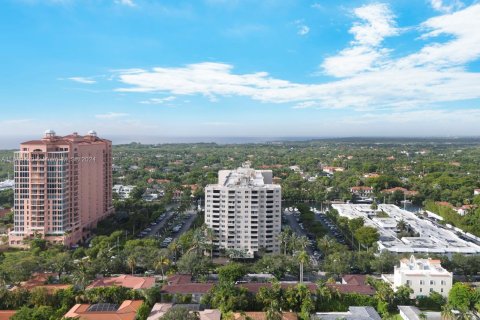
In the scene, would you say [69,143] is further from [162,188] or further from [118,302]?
[162,188]

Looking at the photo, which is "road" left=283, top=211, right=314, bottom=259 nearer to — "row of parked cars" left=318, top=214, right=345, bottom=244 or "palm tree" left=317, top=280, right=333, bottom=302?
"row of parked cars" left=318, top=214, right=345, bottom=244

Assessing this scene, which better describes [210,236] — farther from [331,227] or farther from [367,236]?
[331,227]

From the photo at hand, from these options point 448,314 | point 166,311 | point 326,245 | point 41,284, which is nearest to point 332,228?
point 326,245

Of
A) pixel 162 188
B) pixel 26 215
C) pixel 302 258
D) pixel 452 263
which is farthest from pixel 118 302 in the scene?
pixel 162 188

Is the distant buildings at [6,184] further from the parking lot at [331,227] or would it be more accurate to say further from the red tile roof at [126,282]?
the parking lot at [331,227]

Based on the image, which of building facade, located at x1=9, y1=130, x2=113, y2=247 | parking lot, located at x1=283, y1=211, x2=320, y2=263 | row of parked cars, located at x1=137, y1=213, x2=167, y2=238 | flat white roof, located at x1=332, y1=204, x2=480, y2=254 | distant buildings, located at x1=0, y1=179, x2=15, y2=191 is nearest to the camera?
flat white roof, located at x1=332, y1=204, x2=480, y2=254

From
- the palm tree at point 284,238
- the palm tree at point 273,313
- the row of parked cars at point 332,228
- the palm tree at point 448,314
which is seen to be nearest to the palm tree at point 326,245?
the palm tree at point 284,238

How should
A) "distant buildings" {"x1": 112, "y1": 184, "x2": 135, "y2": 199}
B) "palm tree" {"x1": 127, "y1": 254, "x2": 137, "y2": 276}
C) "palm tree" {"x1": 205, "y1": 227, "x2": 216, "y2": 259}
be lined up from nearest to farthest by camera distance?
"palm tree" {"x1": 127, "y1": 254, "x2": 137, "y2": 276} → "palm tree" {"x1": 205, "y1": 227, "x2": 216, "y2": 259} → "distant buildings" {"x1": 112, "y1": 184, "x2": 135, "y2": 199}

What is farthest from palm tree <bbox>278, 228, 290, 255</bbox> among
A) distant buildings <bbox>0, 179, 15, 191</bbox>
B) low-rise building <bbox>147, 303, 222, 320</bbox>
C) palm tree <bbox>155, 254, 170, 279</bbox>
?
distant buildings <bbox>0, 179, 15, 191</bbox>
